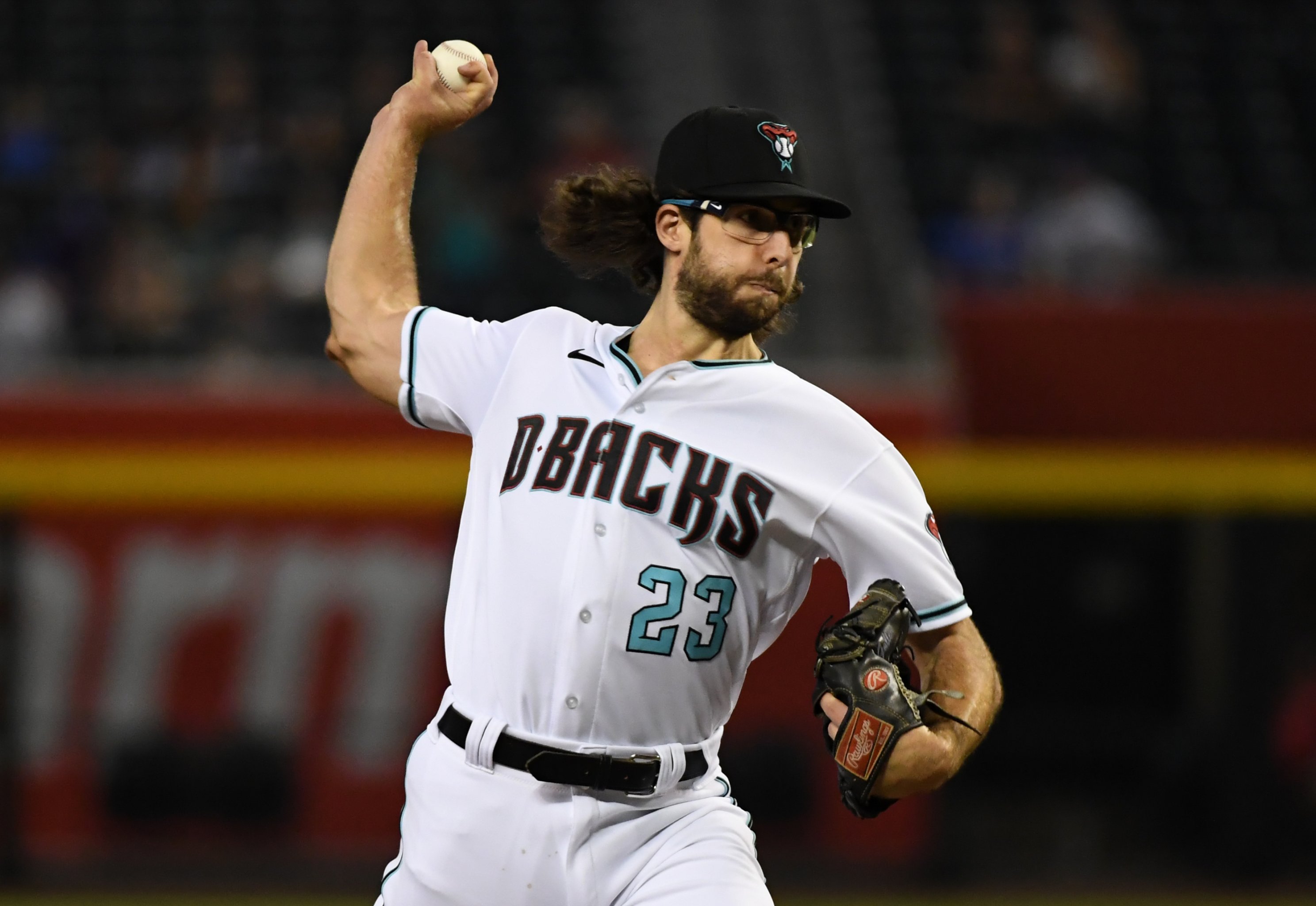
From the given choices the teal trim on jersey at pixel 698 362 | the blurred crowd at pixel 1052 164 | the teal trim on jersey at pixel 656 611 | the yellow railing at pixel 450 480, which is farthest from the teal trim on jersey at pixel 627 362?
the blurred crowd at pixel 1052 164

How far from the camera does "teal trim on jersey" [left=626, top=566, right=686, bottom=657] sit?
10.3 ft

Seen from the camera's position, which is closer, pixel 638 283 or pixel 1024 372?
pixel 638 283

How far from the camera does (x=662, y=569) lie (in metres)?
3.12

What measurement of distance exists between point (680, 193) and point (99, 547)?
208 inches

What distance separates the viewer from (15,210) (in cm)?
Answer: 973

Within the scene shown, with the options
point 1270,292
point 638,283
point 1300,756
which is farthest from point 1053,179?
point 638,283

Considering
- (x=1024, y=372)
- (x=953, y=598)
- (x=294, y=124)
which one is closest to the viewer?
(x=953, y=598)

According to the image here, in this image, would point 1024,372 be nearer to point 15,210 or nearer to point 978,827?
point 978,827

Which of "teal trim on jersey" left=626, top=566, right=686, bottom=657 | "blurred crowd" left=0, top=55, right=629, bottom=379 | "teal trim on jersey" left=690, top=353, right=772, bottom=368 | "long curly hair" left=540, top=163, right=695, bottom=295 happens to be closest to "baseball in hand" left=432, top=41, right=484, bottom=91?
"long curly hair" left=540, top=163, right=695, bottom=295

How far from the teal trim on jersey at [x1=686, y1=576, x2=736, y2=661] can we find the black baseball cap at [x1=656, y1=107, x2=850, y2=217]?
27.2 inches

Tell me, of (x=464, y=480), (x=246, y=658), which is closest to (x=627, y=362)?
(x=464, y=480)

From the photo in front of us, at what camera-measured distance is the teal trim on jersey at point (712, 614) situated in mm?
3139

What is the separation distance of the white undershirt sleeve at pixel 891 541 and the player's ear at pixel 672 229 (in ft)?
1.82

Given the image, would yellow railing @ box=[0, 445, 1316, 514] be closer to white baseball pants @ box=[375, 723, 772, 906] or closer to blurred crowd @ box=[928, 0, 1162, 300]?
blurred crowd @ box=[928, 0, 1162, 300]
